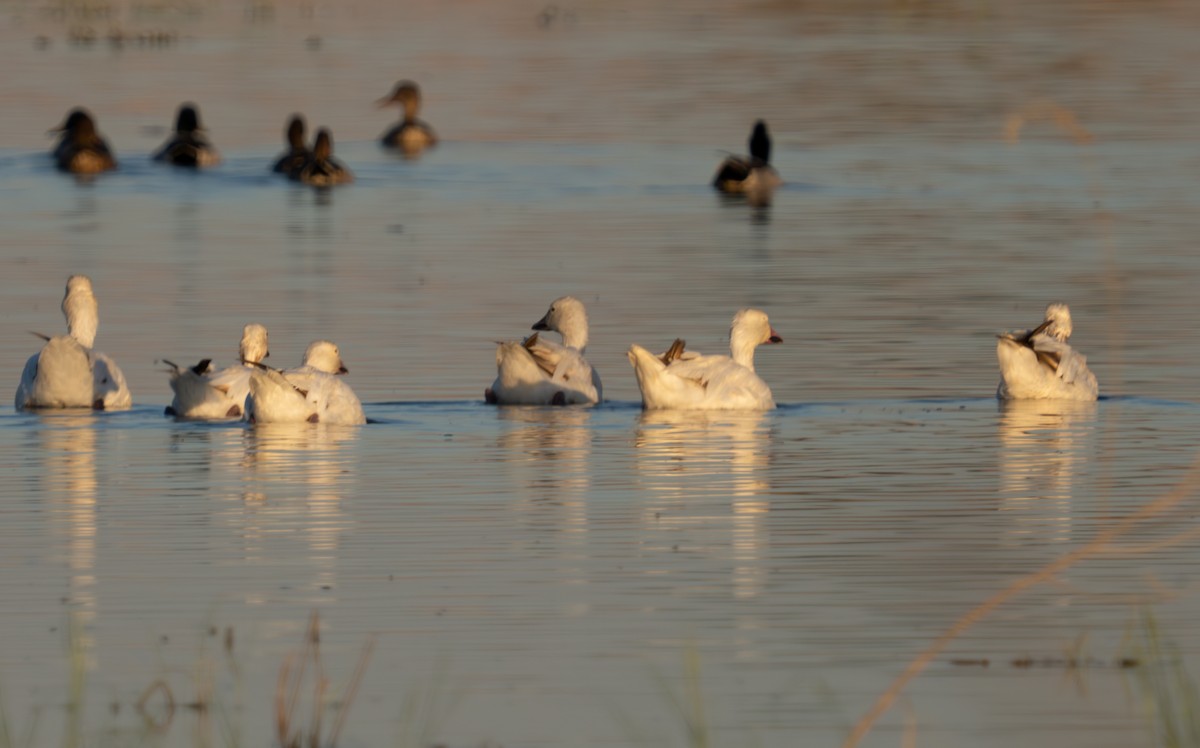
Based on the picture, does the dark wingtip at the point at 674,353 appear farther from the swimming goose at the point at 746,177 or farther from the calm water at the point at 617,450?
the swimming goose at the point at 746,177

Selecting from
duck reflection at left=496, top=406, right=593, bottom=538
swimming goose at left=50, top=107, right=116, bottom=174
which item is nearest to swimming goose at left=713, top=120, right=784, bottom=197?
swimming goose at left=50, top=107, right=116, bottom=174

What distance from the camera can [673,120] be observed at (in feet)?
141

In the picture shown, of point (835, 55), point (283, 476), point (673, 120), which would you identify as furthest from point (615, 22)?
point (283, 476)

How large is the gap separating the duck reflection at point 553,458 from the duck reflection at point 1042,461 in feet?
6.88

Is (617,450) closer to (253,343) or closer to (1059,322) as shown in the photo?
(253,343)

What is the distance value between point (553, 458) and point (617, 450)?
507mm

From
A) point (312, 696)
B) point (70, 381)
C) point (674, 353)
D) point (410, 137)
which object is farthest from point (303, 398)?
point (410, 137)

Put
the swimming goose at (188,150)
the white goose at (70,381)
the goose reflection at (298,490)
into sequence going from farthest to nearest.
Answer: the swimming goose at (188,150), the white goose at (70,381), the goose reflection at (298,490)

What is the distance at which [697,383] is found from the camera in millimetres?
17000

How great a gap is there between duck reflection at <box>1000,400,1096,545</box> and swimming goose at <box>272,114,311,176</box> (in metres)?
19.3

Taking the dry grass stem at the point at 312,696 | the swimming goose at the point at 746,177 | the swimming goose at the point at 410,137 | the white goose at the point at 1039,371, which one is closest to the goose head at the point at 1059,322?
the white goose at the point at 1039,371

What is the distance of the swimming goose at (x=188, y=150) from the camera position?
36188 millimetres

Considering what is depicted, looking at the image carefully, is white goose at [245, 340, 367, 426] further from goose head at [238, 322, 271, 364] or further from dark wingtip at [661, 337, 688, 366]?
dark wingtip at [661, 337, 688, 366]

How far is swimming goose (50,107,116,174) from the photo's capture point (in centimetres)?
3578
